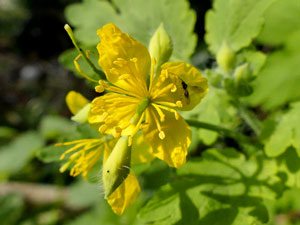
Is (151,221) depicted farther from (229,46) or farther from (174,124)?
(229,46)

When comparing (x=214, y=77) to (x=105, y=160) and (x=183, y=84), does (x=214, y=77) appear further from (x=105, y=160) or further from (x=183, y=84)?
(x=105, y=160)

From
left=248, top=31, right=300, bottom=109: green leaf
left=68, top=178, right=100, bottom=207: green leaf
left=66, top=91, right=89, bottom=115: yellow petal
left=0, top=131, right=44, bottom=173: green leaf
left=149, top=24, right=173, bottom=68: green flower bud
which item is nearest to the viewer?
left=149, top=24, right=173, bottom=68: green flower bud

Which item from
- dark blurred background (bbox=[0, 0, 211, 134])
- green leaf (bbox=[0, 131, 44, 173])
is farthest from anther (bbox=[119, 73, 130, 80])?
dark blurred background (bbox=[0, 0, 211, 134])

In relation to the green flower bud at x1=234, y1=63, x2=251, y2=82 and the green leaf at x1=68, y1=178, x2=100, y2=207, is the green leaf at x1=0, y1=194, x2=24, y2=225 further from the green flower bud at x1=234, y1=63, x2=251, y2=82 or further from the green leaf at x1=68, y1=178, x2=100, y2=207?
the green flower bud at x1=234, y1=63, x2=251, y2=82

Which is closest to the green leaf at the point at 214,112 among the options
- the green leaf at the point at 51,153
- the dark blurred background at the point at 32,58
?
the green leaf at the point at 51,153

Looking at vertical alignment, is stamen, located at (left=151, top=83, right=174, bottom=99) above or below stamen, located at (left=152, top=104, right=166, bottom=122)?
above

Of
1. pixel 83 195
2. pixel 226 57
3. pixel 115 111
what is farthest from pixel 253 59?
pixel 83 195
